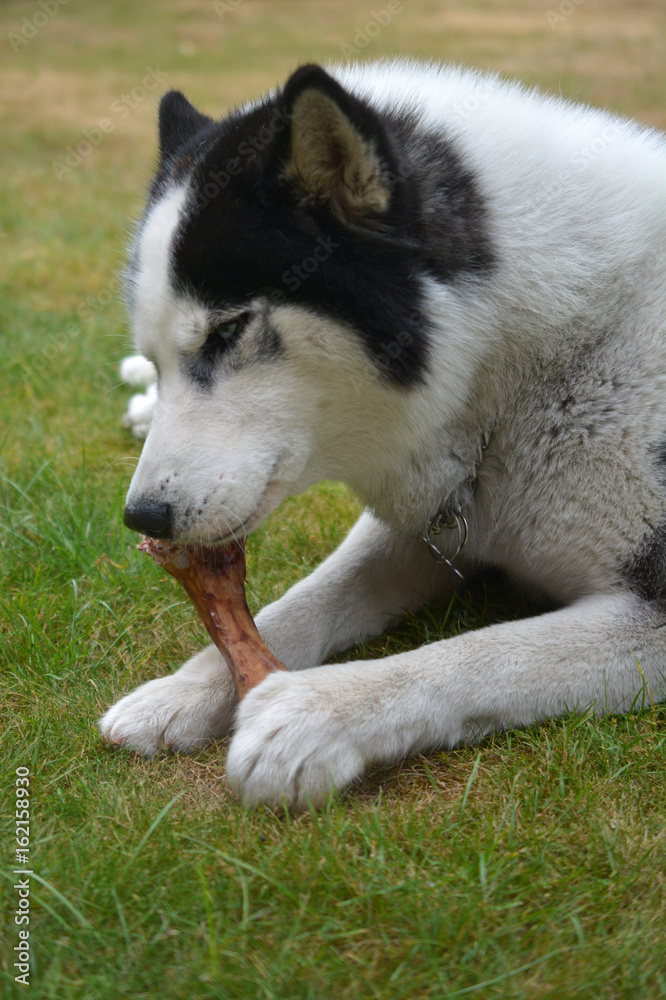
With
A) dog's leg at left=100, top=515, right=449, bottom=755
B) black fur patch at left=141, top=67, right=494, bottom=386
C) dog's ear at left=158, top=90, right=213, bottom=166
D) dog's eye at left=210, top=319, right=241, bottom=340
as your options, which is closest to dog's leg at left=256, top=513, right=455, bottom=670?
dog's leg at left=100, top=515, right=449, bottom=755

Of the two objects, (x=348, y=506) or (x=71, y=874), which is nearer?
(x=71, y=874)

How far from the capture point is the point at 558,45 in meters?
12.8

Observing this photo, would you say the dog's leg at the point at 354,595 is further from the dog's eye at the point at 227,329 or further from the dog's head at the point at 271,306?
the dog's eye at the point at 227,329

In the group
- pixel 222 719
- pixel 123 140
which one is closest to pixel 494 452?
pixel 222 719

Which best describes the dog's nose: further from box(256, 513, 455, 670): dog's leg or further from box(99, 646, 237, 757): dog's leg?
box(256, 513, 455, 670): dog's leg

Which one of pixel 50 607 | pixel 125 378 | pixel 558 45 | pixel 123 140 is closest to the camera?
pixel 50 607

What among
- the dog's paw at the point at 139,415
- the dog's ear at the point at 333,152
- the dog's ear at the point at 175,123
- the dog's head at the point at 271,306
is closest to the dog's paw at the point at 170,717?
the dog's head at the point at 271,306

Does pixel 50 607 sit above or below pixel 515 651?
above

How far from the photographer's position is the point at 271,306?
2006 millimetres

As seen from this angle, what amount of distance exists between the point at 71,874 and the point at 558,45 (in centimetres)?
1330

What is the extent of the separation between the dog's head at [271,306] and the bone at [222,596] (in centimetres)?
15

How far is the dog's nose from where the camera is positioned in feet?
6.49

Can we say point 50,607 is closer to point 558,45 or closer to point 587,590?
point 587,590

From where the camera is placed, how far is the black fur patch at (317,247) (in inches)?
78.6
